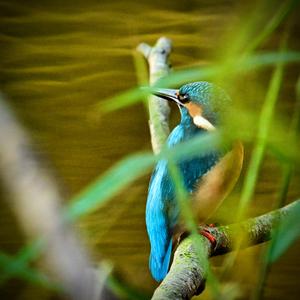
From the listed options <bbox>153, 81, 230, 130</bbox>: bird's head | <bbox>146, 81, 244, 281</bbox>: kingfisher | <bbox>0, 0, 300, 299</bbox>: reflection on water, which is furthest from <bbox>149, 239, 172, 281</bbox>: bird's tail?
<bbox>0, 0, 300, 299</bbox>: reflection on water

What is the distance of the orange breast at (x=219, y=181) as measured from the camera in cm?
93

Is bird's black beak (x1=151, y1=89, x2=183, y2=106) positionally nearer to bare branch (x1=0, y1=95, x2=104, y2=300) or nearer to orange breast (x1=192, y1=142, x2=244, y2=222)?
orange breast (x1=192, y1=142, x2=244, y2=222)

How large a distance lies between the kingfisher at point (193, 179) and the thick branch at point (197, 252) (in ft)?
0.14

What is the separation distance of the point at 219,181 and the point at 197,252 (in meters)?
0.17

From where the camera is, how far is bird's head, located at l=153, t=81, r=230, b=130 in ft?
2.94

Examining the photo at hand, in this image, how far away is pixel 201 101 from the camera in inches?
36.6

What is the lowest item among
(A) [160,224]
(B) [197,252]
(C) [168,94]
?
(B) [197,252]

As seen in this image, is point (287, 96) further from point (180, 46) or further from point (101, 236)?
point (101, 236)

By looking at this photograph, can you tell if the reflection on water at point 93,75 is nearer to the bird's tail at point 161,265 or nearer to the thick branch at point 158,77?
the thick branch at point 158,77

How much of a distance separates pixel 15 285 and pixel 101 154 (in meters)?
0.39

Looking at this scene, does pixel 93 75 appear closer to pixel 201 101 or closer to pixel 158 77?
pixel 158 77

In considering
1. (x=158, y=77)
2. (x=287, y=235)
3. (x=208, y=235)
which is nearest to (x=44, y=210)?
(x=287, y=235)

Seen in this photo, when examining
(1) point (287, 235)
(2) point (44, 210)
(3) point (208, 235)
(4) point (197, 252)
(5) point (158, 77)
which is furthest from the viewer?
(5) point (158, 77)

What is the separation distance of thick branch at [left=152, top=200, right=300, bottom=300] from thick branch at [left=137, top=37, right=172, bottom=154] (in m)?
0.19
